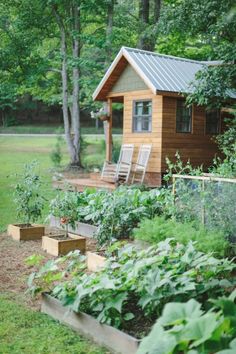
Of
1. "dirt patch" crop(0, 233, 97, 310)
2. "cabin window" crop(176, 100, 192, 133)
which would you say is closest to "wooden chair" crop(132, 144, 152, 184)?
"cabin window" crop(176, 100, 192, 133)

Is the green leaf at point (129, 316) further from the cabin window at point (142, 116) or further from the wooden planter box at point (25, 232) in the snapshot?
the cabin window at point (142, 116)

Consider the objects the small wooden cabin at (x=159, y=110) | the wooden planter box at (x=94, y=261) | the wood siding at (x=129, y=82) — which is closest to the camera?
the wooden planter box at (x=94, y=261)

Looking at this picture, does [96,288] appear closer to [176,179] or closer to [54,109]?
[176,179]

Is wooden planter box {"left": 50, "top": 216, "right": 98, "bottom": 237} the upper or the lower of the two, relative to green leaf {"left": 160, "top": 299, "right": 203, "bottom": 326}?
lower

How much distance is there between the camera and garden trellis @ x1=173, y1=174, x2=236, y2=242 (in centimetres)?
600

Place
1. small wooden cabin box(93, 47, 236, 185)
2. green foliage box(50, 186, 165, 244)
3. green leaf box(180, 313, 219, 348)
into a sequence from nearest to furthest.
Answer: green leaf box(180, 313, 219, 348), green foliage box(50, 186, 165, 244), small wooden cabin box(93, 47, 236, 185)

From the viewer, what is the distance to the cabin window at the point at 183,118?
42.7ft

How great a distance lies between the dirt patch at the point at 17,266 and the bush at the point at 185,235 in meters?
1.23

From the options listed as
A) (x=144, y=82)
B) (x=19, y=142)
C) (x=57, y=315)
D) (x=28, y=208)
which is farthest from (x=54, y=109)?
(x=57, y=315)

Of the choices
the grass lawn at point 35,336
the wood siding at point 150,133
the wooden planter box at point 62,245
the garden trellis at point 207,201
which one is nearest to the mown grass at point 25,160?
the wooden planter box at point 62,245

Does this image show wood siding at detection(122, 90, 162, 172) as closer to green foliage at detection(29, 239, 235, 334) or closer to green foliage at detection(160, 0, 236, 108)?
green foliage at detection(160, 0, 236, 108)

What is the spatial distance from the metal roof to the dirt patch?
6.08 meters

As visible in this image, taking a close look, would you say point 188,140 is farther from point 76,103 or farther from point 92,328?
point 92,328

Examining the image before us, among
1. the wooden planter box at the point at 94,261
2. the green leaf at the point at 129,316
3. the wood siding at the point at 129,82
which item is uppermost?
the wood siding at the point at 129,82
